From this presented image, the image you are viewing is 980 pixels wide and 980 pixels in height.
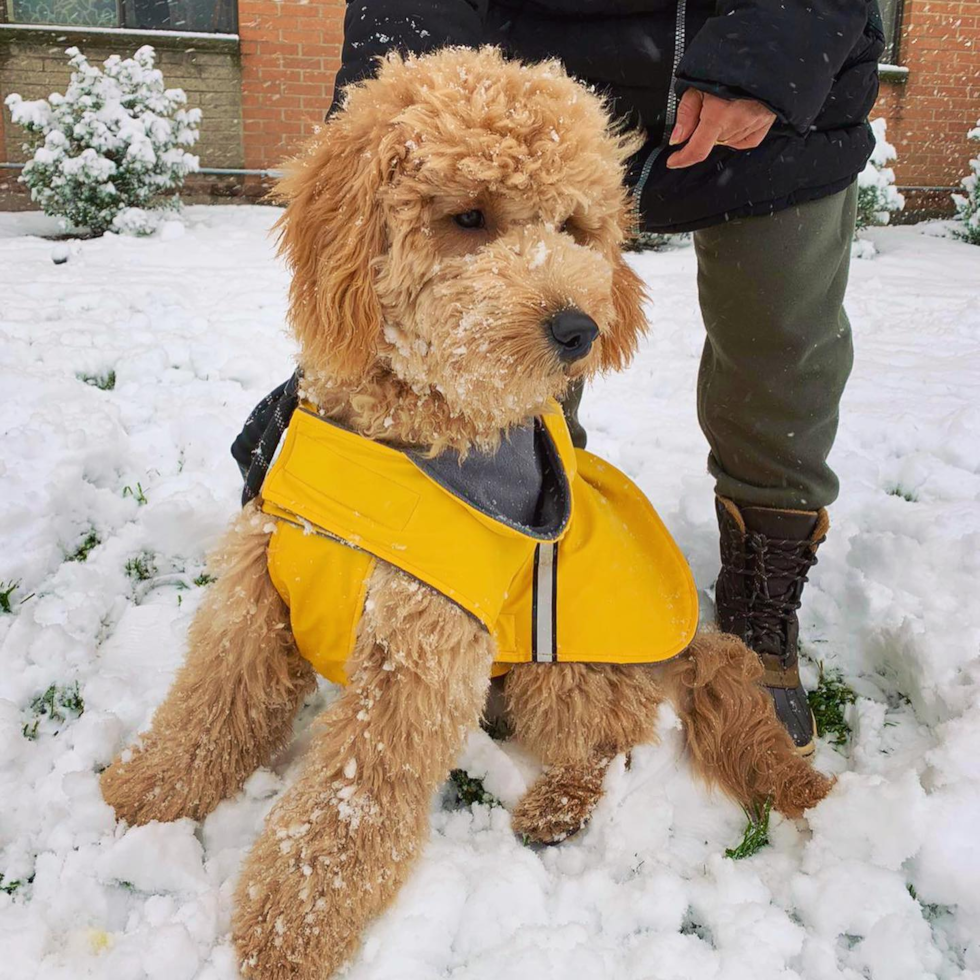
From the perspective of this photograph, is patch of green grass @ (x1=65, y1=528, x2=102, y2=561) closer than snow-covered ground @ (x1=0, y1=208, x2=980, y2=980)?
No

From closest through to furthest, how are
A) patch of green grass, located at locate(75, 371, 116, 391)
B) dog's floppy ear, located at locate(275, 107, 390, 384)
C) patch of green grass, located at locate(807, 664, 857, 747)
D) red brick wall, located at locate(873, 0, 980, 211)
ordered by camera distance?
dog's floppy ear, located at locate(275, 107, 390, 384), patch of green grass, located at locate(807, 664, 857, 747), patch of green grass, located at locate(75, 371, 116, 391), red brick wall, located at locate(873, 0, 980, 211)

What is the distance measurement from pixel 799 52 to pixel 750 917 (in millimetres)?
1645

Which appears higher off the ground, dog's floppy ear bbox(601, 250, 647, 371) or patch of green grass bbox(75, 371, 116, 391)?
dog's floppy ear bbox(601, 250, 647, 371)

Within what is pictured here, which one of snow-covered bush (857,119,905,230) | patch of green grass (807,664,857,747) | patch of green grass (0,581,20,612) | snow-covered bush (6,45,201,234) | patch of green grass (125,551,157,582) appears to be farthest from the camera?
snow-covered bush (857,119,905,230)

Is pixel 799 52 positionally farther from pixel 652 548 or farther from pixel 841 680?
pixel 841 680

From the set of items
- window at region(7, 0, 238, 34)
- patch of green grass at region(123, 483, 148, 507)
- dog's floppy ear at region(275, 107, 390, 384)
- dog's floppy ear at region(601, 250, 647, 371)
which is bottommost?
patch of green grass at region(123, 483, 148, 507)

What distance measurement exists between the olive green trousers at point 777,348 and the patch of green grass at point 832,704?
1.64 feet

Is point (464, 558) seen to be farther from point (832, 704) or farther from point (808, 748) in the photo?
point (832, 704)

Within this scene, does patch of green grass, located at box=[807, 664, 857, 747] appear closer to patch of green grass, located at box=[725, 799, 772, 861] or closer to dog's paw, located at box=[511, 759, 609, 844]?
patch of green grass, located at box=[725, 799, 772, 861]

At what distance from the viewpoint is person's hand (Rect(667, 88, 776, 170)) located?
1.65 m

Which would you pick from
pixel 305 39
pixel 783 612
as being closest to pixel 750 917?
pixel 783 612

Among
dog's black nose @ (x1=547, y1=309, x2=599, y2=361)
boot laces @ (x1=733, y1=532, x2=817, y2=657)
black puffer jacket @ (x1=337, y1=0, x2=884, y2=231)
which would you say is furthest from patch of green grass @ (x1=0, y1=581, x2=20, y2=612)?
boot laces @ (x1=733, y1=532, x2=817, y2=657)

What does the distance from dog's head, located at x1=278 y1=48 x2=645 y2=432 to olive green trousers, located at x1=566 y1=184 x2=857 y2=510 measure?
0.50m

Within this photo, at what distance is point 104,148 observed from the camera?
22.2 ft
